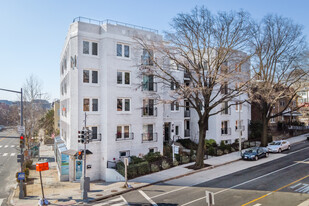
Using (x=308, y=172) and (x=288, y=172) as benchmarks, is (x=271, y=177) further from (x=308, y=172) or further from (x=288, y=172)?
(x=308, y=172)

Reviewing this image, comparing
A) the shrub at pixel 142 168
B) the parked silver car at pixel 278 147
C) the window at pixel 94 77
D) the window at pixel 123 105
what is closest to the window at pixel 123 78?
the window at pixel 123 105

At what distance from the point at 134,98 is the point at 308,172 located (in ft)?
56.4

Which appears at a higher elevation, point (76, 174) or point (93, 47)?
point (93, 47)

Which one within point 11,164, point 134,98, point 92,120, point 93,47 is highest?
point 93,47

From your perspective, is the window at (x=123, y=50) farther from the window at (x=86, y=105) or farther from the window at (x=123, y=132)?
the window at (x=123, y=132)

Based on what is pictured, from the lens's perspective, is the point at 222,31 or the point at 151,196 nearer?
the point at 151,196

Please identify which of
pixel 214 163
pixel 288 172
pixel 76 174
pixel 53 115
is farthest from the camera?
pixel 53 115

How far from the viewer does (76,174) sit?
79.8 feet

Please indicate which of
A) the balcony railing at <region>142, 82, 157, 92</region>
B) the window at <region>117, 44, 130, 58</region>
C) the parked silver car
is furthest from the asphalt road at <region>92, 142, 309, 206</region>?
the window at <region>117, 44, 130, 58</region>

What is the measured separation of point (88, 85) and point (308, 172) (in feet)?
69.3

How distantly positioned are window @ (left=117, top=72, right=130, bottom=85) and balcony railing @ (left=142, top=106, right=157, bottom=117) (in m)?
3.45

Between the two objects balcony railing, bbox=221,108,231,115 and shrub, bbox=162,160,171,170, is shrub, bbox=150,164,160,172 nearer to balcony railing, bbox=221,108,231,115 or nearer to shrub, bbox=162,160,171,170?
shrub, bbox=162,160,171,170

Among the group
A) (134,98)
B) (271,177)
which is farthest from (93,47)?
(271,177)

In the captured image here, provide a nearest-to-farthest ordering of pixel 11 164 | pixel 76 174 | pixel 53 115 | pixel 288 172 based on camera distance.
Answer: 1. pixel 288 172
2. pixel 76 174
3. pixel 11 164
4. pixel 53 115
